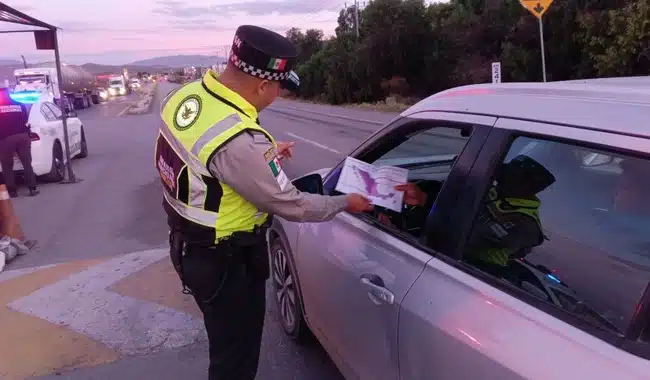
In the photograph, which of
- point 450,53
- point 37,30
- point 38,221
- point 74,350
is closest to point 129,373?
point 74,350

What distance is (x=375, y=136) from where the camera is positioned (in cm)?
313

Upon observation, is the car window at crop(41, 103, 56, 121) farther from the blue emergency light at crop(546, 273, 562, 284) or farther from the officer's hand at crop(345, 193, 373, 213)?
the blue emergency light at crop(546, 273, 562, 284)

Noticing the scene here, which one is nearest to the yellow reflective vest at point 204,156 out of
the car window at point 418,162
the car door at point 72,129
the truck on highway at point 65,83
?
the car window at point 418,162

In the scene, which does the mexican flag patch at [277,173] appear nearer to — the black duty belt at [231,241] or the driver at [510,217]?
the black duty belt at [231,241]

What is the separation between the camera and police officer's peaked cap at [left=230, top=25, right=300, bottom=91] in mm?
2434

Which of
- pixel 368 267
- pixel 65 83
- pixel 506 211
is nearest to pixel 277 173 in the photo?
pixel 368 267

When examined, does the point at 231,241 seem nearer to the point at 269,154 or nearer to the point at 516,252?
the point at 269,154

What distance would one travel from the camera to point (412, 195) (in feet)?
9.27

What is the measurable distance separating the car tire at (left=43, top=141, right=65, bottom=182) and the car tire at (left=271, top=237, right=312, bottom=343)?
854 cm

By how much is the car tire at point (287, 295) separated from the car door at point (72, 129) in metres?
9.34

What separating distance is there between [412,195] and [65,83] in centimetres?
4778

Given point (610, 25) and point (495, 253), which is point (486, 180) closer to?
point (495, 253)

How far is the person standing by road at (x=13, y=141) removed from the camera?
1020 cm

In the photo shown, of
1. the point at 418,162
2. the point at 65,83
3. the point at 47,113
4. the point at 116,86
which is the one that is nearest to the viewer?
the point at 418,162
